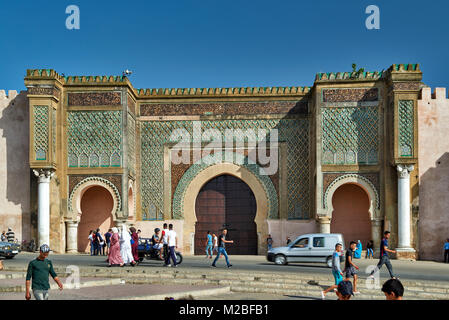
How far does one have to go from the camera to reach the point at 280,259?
16.7m

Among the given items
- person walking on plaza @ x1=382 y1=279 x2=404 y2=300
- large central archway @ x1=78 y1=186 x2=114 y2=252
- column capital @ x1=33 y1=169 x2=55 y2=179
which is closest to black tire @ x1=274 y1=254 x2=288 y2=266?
large central archway @ x1=78 y1=186 x2=114 y2=252

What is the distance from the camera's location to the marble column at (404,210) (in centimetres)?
1983

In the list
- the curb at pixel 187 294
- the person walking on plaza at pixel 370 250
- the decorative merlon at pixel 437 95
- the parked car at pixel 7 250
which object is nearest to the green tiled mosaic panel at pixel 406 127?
the decorative merlon at pixel 437 95

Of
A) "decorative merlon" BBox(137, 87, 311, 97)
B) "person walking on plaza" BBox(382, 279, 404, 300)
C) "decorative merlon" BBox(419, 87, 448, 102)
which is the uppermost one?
"decorative merlon" BBox(137, 87, 311, 97)

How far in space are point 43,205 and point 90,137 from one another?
2.72 meters

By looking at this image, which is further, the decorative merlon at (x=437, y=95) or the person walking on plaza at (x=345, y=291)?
the decorative merlon at (x=437, y=95)

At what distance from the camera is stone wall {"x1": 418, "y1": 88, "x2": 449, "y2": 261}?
20.4 m

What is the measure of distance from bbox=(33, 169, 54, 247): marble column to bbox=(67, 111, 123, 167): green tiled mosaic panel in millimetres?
1150

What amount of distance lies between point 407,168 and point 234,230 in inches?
245

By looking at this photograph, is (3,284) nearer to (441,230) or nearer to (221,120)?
(221,120)

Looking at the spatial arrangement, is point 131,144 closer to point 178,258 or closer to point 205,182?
point 205,182

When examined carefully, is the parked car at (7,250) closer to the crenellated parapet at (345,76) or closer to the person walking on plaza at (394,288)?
the crenellated parapet at (345,76)

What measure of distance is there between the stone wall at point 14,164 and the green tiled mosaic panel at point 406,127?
39.8ft

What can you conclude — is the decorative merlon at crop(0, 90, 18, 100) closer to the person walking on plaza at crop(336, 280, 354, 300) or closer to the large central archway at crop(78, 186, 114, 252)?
the large central archway at crop(78, 186, 114, 252)
